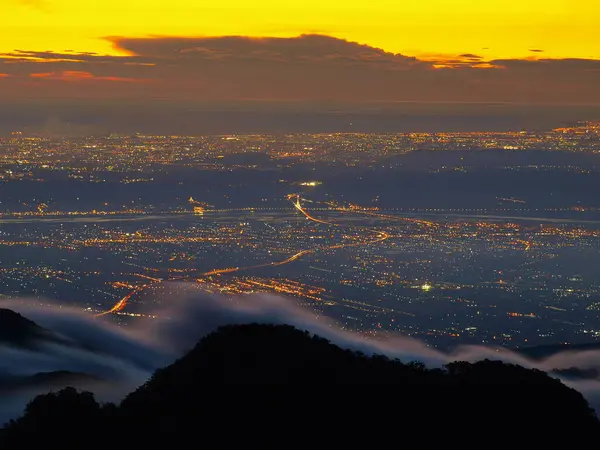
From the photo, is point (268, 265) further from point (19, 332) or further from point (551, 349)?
point (19, 332)

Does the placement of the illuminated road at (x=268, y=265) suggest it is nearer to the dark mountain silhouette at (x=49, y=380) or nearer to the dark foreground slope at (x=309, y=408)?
the dark mountain silhouette at (x=49, y=380)

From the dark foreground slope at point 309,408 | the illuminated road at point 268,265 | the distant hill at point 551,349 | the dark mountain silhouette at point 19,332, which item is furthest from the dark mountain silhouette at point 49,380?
the illuminated road at point 268,265

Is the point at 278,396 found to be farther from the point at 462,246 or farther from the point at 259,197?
the point at 259,197

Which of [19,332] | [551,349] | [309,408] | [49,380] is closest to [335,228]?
[551,349]

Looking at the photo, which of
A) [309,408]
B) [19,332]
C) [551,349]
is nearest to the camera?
[309,408]

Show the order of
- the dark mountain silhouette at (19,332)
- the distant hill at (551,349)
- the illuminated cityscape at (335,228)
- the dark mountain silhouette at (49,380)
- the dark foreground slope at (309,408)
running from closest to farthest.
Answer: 1. the dark foreground slope at (309,408)
2. the dark mountain silhouette at (49,380)
3. the dark mountain silhouette at (19,332)
4. the distant hill at (551,349)
5. the illuminated cityscape at (335,228)

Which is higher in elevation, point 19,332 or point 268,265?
point 19,332

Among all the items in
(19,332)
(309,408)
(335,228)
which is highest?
(309,408)
